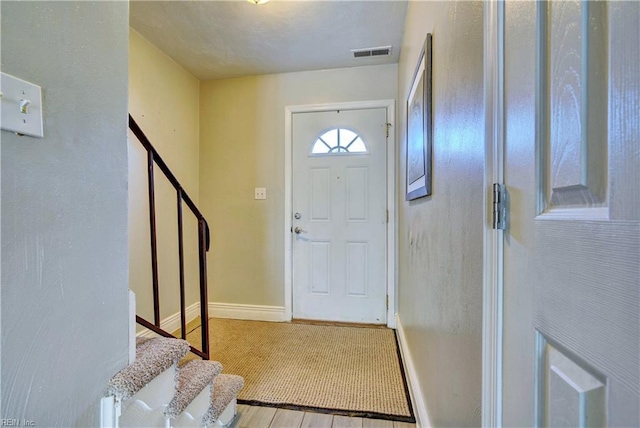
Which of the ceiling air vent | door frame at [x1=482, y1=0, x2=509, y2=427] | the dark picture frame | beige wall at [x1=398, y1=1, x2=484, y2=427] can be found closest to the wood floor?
beige wall at [x1=398, y1=1, x2=484, y2=427]

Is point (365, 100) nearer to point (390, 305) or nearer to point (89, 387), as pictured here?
point (390, 305)

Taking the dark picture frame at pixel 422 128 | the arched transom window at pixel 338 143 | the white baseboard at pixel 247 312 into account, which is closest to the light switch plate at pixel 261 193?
the arched transom window at pixel 338 143

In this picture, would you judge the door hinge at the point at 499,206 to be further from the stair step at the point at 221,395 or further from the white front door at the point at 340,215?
the white front door at the point at 340,215

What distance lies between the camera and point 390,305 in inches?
102

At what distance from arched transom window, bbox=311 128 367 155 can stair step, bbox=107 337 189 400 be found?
2023 millimetres

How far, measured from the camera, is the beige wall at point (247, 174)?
108 inches

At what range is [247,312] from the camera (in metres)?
2.82

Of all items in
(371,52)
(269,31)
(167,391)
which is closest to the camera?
(167,391)

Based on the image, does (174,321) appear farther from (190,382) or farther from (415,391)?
(415,391)

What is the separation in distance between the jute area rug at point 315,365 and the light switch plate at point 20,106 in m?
1.59

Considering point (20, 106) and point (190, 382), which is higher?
point (20, 106)

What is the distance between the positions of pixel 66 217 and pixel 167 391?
708mm

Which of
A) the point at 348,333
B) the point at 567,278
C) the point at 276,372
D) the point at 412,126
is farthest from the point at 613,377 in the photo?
the point at 348,333

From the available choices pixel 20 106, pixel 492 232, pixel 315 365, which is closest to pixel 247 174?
pixel 315 365
